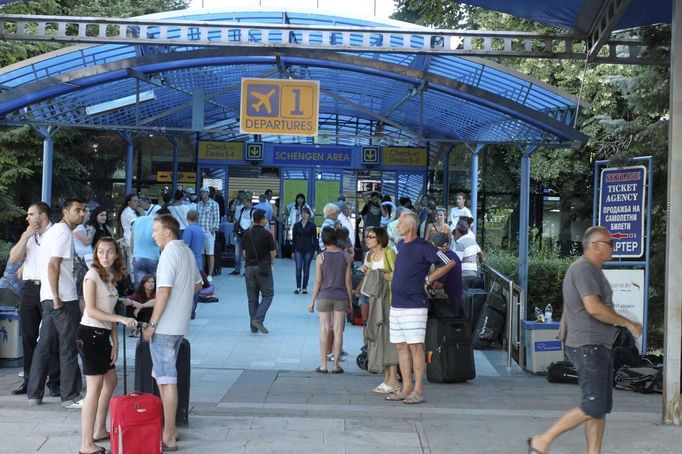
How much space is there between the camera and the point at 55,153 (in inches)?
915

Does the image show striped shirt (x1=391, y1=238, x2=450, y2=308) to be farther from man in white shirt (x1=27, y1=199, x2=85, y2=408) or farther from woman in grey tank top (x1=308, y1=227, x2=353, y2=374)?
man in white shirt (x1=27, y1=199, x2=85, y2=408)

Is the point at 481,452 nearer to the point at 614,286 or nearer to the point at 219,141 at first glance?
the point at 614,286

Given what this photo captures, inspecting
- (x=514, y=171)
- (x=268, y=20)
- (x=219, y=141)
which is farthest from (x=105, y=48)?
(x=514, y=171)

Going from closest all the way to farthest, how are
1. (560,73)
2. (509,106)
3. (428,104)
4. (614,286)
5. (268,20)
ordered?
(614,286)
(509,106)
(268,20)
(428,104)
(560,73)

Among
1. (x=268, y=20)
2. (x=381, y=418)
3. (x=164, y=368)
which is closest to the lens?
(x=164, y=368)

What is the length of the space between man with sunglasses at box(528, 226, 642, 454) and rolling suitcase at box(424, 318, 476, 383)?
3726 mm

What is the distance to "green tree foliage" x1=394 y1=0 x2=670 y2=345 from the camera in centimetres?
1332

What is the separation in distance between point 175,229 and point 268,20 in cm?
818

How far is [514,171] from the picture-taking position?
26.7 meters

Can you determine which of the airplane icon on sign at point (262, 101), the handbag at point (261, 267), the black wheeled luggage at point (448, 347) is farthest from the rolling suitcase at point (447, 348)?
the airplane icon on sign at point (262, 101)

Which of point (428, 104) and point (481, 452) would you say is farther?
point (428, 104)

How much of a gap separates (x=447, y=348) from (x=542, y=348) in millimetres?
1634

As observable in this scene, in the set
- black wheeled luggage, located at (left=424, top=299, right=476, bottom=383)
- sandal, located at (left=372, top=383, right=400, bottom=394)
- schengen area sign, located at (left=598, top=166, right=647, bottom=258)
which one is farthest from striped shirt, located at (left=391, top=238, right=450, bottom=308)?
schengen area sign, located at (left=598, top=166, right=647, bottom=258)

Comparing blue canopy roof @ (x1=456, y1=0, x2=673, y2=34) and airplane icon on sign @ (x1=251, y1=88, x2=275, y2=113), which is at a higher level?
blue canopy roof @ (x1=456, y1=0, x2=673, y2=34)
